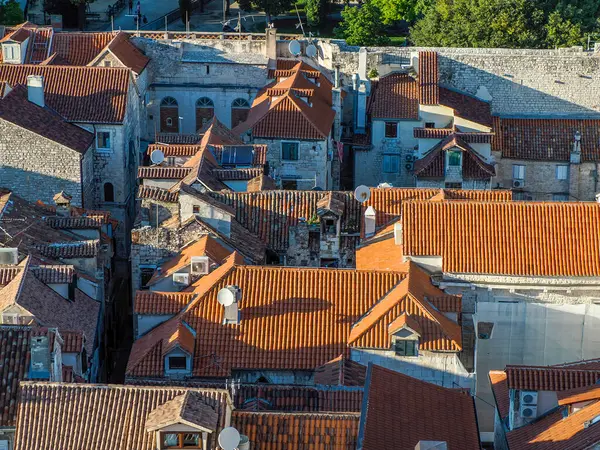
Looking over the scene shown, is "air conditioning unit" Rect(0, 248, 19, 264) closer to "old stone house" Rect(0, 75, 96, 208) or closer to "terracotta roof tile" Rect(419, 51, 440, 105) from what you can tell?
"old stone house" Rect(0, 75, 96, 208)

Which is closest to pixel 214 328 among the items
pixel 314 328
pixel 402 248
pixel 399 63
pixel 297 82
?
pixel 314 328

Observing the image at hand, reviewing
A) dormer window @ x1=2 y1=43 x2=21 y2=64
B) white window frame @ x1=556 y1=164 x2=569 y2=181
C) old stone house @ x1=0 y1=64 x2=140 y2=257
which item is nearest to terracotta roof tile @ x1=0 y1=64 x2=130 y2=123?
old stone house @ x1=0 y1=64 x2=140 y2=257

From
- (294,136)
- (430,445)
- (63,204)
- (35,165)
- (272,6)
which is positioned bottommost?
(430,445)

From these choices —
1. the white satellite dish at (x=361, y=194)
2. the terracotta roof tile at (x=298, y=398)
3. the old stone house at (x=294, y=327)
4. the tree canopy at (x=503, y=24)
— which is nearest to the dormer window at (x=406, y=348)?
the old stone house at (x=294, y=327)

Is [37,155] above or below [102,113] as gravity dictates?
below

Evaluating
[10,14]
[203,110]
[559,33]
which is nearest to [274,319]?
[203,110]

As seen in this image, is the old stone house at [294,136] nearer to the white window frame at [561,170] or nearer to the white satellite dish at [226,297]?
the white window frame at [561,170]

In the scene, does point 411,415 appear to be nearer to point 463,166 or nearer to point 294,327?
point 294,327
